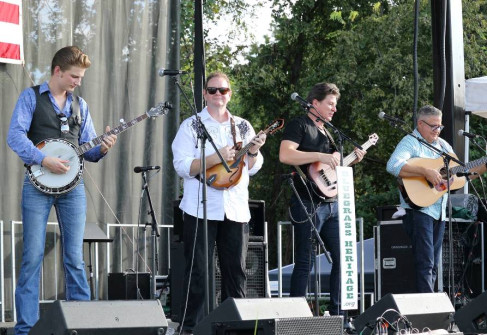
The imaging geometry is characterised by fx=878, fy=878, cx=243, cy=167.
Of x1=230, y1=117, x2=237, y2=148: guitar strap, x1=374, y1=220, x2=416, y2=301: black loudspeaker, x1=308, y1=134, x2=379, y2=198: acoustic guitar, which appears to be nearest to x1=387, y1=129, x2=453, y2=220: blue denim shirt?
x1=308, y1=134, x2=379, y2=198: acoustic guitar

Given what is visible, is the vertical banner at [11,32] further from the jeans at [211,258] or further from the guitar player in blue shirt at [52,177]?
the jeans at [211,258]

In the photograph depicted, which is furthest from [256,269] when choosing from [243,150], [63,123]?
[63,123]

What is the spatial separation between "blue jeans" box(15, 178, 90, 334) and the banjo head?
0.05 metres

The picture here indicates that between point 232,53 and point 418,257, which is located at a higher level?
point 232,53

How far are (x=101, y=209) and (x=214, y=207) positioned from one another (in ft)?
9.15

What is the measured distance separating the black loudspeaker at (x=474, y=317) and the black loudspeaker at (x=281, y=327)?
155 centimetres

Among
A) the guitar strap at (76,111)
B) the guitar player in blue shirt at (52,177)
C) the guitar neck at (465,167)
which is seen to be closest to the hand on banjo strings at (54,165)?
the guitar player in blue shirt at (52,177)

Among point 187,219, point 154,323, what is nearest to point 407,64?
point 187,219

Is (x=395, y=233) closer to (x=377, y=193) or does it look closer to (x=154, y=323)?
(x=154, y=323)

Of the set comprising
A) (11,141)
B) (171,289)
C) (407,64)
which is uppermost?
(407,64)

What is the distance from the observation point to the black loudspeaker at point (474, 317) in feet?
18.9

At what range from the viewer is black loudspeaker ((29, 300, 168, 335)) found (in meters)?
4.00

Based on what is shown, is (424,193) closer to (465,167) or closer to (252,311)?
(465,167)

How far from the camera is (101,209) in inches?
324
